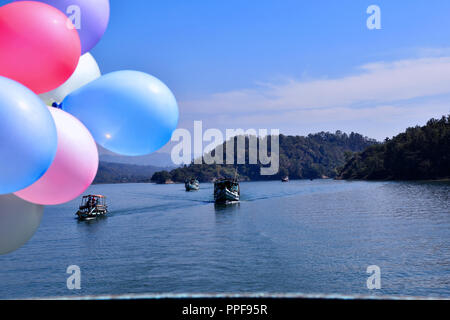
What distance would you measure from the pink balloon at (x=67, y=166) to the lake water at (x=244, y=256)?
13.8 m

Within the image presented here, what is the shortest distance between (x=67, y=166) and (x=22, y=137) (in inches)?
20.4

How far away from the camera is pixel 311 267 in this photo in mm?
18812

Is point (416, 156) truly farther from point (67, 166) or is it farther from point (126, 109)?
point (67, 166)

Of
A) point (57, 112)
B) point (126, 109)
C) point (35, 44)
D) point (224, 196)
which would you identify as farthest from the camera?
point (224, 196)

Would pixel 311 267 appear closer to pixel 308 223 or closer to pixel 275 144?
pixel 308 223

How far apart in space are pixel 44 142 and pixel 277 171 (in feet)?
615

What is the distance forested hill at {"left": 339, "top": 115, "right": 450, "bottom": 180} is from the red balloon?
100573 millimetres

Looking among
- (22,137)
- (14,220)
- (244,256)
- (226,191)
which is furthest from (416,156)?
(22,137)

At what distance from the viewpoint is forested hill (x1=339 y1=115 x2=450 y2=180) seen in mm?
91906

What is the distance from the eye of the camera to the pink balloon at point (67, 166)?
110 inches

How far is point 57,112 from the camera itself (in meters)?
2.88

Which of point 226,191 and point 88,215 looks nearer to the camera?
point 88,215

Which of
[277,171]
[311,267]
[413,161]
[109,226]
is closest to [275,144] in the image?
[277,171]

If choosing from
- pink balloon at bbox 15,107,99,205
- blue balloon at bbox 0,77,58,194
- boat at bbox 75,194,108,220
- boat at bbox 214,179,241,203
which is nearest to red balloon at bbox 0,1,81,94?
pink balloon at bbox 15,107,99,205
